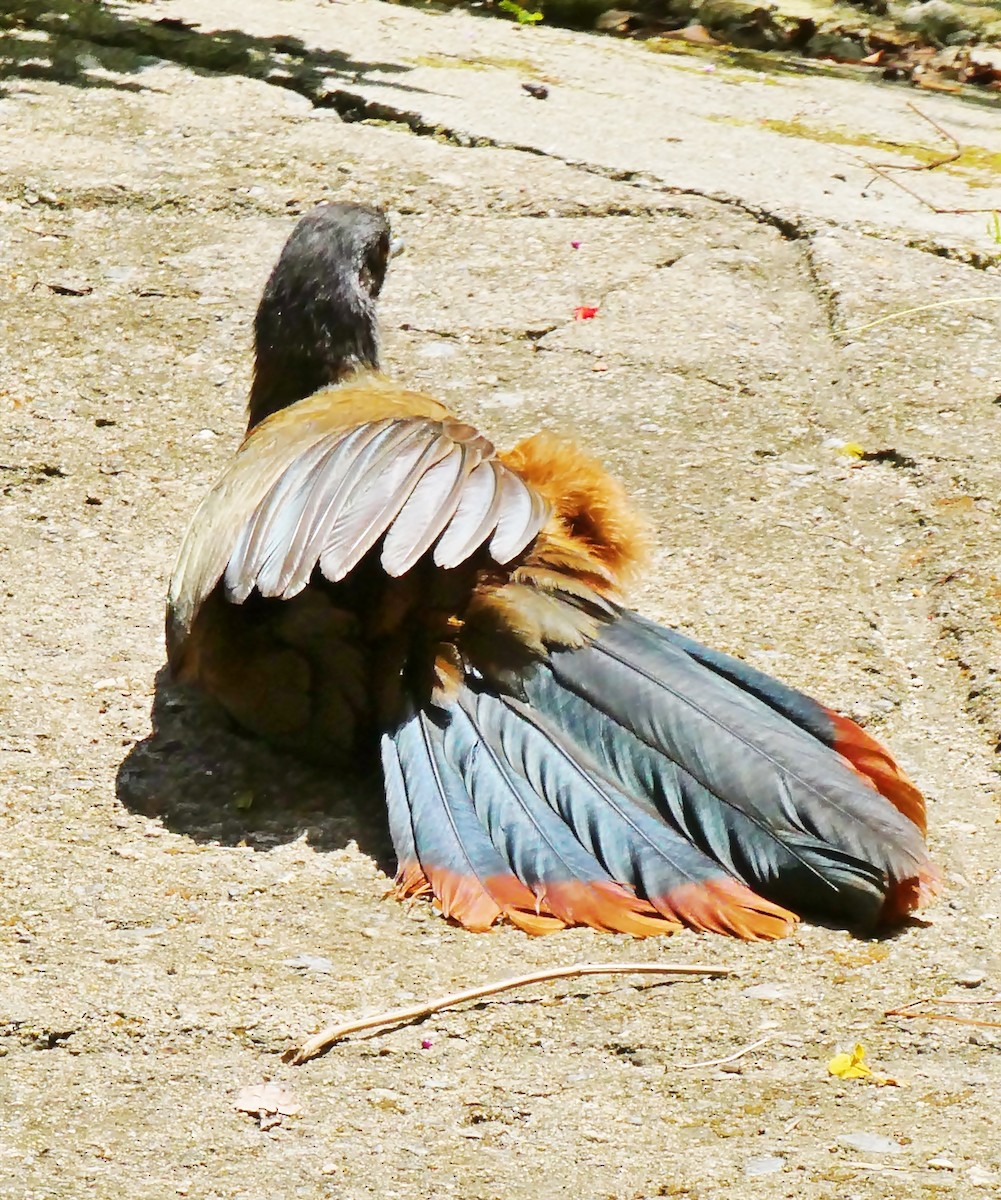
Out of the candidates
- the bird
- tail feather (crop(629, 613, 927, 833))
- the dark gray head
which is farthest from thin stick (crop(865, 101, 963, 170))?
tail feather (crop(629, 613, 927, 833))

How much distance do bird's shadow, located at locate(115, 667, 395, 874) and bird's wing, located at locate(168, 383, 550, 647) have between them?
0.88ft

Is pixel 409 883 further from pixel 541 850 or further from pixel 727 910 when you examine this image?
pixel 727 910

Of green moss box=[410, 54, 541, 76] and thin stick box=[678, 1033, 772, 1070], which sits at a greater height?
green moss box=[410, 54, 541, 76]

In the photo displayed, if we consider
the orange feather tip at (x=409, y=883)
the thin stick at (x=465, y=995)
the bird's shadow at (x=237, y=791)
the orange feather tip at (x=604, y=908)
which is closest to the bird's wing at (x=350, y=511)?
the bird's shadow at (x=237, y=791)

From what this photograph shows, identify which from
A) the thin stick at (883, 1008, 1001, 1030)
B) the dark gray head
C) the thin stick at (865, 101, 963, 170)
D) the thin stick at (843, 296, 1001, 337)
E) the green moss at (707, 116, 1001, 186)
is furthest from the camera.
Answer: the green moss at (707, 116, 1001, 186)

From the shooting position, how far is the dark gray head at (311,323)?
4.48m

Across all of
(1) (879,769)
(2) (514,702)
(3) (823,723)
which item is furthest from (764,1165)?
(2) (514,702)

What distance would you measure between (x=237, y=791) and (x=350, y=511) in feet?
2.30

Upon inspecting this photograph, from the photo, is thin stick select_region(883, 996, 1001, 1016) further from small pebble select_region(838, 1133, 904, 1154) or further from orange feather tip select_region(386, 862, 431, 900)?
orange feather tip select_region(386, 862, 431, 900)

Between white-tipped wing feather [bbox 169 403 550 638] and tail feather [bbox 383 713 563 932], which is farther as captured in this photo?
white-tipped wing feather [bbox 169 403 550 638]

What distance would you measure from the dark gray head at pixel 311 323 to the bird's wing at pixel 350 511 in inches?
24.4

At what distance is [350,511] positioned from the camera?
11.3 ft

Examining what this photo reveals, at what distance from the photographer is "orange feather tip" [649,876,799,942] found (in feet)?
10.1

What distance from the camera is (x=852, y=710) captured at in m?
3.95
